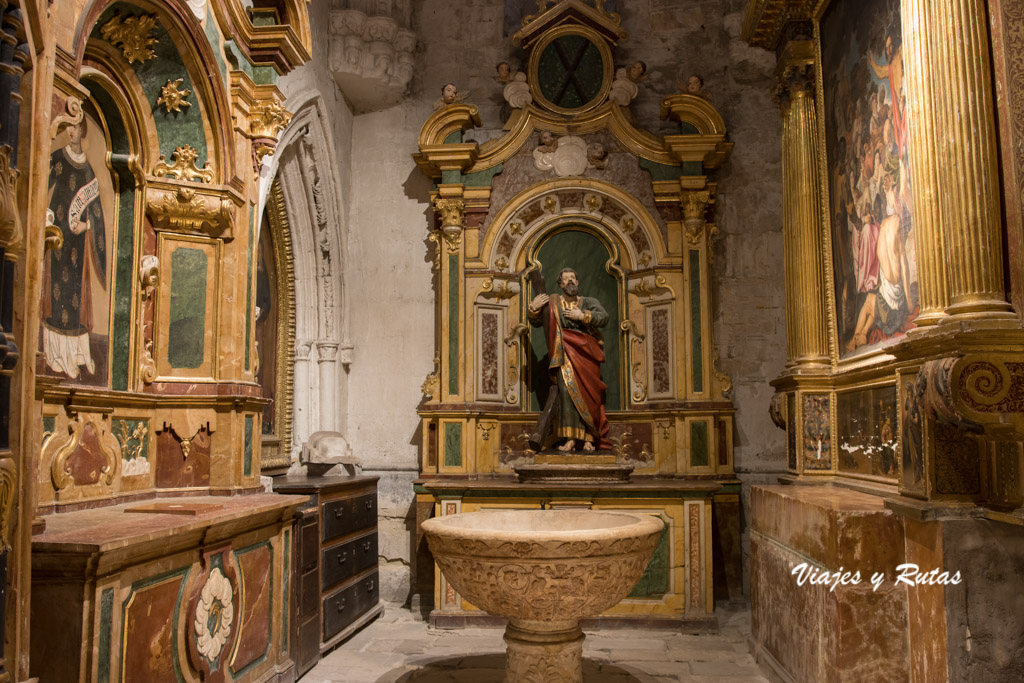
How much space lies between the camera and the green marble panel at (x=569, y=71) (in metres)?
7.57

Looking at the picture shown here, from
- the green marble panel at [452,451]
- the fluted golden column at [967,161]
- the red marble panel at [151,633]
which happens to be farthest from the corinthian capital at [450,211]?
the fluted golden column at [967,161]

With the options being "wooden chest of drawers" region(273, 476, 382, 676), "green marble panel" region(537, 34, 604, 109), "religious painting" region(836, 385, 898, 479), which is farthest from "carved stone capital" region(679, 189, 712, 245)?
"wooden chest of drawers" region(273, 476, 382, 676)

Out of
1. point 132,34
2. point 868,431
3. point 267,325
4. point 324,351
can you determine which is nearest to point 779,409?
point 868,431

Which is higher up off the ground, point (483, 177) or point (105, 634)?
point (483, 177)

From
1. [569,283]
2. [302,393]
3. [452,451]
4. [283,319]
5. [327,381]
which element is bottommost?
[452,451]

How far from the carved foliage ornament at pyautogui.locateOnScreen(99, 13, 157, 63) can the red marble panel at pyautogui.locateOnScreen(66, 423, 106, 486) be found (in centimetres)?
191

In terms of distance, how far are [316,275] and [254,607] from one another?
3551mm

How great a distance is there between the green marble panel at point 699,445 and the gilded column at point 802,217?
152cm

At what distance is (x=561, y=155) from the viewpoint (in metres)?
7.45

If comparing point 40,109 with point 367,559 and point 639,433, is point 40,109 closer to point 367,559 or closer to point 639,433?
point 367,559

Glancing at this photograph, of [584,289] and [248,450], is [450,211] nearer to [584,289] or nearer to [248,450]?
[584,289]

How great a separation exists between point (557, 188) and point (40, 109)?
5.06m

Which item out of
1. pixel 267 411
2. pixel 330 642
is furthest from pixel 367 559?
pixel 267 411

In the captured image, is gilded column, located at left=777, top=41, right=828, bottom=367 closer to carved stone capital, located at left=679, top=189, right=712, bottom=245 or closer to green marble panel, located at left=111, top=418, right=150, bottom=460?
carved stone capital, located at left=679, top=189, right=712, bottom=245
